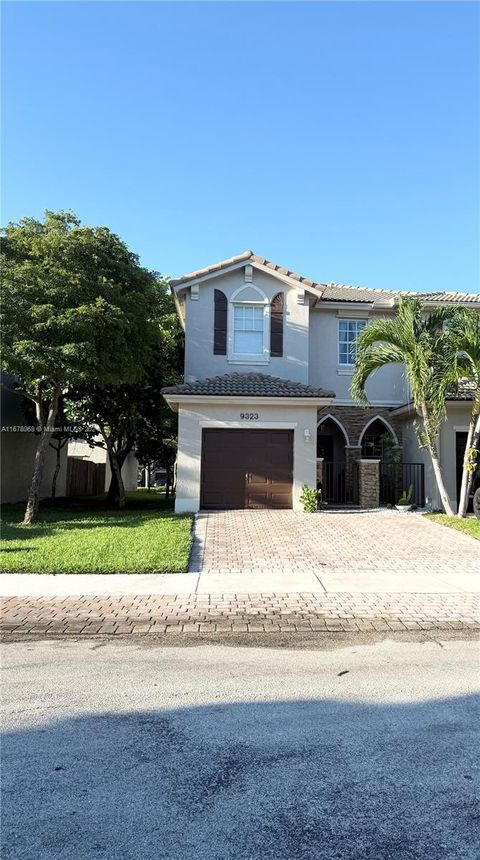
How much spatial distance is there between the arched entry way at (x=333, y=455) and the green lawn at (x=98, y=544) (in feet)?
20.7

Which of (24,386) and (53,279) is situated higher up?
(53,279)

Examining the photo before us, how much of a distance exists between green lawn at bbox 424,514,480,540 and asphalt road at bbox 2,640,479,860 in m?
8.34

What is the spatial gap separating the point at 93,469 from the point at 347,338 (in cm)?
1683

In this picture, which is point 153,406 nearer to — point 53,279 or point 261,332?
point 261,332

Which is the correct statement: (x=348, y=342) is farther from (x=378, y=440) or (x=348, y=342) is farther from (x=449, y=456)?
(x=449, y=456)

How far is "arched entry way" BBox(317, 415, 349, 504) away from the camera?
64.8 ft

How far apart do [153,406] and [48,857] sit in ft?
60.6

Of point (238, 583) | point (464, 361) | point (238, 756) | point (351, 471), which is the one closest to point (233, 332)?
point (351, 471)

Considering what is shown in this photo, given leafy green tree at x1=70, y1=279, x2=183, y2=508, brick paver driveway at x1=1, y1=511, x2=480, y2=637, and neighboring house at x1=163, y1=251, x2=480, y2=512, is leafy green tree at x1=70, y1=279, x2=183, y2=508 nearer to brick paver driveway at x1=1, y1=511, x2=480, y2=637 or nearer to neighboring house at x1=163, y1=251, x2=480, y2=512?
neighboring house at x1=163, y1=251, x2=480, y2=512

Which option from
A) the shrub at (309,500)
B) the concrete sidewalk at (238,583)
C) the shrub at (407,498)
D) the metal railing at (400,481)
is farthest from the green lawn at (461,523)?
the concrete sidewalk at (238,583)

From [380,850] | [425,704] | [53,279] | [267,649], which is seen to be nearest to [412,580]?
[267,649]

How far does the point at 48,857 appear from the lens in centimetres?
262

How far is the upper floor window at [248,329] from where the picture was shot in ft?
66.3

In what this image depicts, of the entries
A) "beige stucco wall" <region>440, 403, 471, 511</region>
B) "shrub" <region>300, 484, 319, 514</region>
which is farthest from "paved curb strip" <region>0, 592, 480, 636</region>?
"beige stucco wall" <region>440, 403, 471, 511</region>
